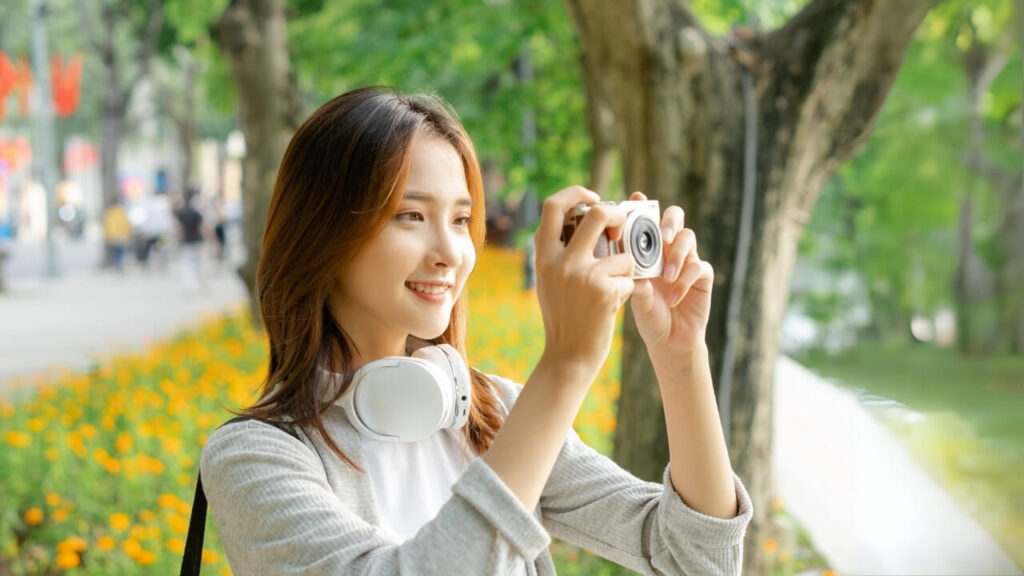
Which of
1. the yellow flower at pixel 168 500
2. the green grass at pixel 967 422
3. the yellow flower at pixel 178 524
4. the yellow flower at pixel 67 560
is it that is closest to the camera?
the yellow flower at pixel 67 560

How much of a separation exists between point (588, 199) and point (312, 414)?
1.63 feet

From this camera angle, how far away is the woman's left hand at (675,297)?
4.88 feet

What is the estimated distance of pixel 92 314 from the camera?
14.3 m

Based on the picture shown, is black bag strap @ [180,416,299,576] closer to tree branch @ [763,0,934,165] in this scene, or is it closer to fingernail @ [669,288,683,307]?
fingernail @ [669,288,683,307]

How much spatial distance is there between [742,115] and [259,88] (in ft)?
21.4

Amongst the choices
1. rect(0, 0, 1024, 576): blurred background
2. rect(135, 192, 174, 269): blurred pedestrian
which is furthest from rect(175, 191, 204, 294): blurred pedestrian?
rect(135, 192, 174, 269): blurred pedestrian

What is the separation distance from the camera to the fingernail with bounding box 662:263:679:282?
1478 mm

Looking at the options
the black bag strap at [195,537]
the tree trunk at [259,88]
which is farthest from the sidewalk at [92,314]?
the black bag strap at [195,537]

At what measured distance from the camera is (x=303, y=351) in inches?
63.6

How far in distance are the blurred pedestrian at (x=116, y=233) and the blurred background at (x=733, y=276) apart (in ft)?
13.5

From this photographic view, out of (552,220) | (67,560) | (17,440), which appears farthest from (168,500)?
(552,220)

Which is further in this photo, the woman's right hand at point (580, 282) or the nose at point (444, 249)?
the nose at point (444, 249)

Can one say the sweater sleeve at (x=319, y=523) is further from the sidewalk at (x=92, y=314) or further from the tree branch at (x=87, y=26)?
the tree branch at (x=87, y=26)

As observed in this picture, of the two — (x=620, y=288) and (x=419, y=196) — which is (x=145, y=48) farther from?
(x=620, y=288)
